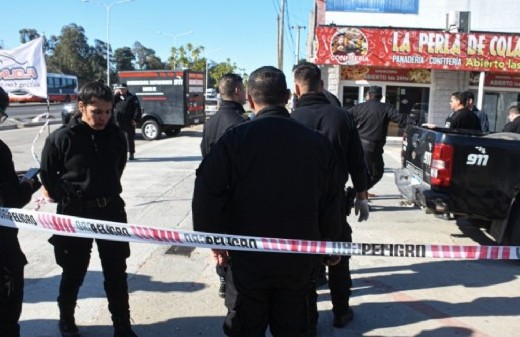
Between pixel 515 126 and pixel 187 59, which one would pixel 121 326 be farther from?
pixel 187 59

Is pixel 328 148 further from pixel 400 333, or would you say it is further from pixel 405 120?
pixel 405 120

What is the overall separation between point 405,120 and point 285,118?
4634 millimetres

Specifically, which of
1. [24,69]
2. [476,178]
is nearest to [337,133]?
[476,178]

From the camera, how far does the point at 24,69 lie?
198 inches

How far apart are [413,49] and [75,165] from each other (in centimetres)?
1630

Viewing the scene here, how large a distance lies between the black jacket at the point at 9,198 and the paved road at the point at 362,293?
3.71ft

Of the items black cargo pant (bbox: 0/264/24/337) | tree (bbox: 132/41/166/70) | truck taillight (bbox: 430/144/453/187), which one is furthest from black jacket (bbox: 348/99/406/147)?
tree (bbox: 132/41/166/70)

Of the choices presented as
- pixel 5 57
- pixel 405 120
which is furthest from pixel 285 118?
pixel 405 120

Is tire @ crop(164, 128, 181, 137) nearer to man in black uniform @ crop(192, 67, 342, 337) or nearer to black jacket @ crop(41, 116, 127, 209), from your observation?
black jacket @ crop(41, 116, 127, 209)

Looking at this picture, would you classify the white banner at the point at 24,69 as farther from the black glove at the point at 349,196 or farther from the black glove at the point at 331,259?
the black glove at the point at 331,259

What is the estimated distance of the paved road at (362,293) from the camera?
12.8 ft

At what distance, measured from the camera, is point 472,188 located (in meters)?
5.21

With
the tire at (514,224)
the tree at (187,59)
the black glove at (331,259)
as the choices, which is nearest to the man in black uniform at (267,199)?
the black glove at (331,259)

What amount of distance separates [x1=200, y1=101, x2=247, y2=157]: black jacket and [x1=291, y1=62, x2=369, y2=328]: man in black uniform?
0.68m
